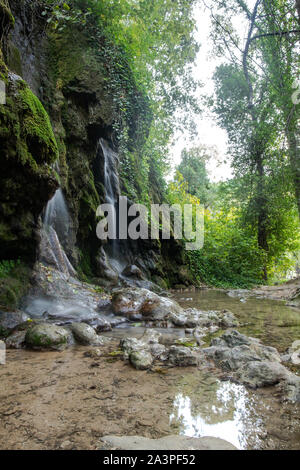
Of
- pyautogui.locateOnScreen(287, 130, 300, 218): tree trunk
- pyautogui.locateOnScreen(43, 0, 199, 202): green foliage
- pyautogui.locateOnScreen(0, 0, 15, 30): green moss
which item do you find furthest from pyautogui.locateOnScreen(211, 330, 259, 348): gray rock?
pyautogui.locateOnScreen(287, 130, 300, 218): tree trunk

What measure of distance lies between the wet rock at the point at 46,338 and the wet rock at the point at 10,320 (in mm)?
541

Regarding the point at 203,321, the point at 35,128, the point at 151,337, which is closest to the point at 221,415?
the point at 151,337

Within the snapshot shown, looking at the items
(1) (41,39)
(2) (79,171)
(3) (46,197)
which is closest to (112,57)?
(1) (41,39)

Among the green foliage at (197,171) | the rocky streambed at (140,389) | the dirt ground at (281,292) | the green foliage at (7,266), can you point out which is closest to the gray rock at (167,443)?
the rocky streambed at (140,389)

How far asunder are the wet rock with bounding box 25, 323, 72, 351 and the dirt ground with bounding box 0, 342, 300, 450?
29cm

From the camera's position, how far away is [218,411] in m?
1.58

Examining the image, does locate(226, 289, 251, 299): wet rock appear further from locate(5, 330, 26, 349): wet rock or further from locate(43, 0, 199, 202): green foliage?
locate(5, 330, 26, 349): wet rock

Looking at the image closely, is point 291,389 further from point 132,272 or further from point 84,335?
point 132,272

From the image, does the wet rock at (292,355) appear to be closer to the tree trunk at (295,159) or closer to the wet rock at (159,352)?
the wet rock at (159,352)

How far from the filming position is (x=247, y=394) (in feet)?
5.85

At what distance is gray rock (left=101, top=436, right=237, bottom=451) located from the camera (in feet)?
3.95

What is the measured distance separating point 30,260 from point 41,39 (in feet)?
21.0

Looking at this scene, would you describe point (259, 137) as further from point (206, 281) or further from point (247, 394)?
point (247, 394)

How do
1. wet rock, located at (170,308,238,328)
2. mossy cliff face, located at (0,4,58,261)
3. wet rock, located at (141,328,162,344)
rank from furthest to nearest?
wet rock, located at (170,308,238,328)
mossy cliff face, located at (0,4,58,261)
wet rock, located at (141,328,162,344)
